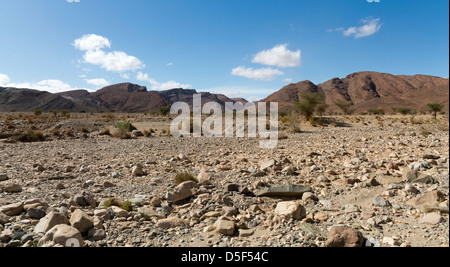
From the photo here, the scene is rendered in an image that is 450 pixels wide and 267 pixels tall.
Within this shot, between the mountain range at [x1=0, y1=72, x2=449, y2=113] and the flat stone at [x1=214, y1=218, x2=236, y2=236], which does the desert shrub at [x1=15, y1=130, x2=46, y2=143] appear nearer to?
the flat stone at [x1=214, y1=218, x2=236, y2=236]

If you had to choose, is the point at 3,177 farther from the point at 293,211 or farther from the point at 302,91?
the point at 302,91

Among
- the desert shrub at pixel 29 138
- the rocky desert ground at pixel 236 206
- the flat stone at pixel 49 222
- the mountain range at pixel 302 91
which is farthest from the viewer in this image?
the mountain range at pixel 302 91

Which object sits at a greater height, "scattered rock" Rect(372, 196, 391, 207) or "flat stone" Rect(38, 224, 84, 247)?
"scattered rock" Rect(372, 196, 391, 207)

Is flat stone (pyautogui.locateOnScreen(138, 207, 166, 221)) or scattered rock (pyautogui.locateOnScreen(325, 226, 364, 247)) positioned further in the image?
flat stone (pyautogui.locateOnScreen(138, 207, 166, 221))

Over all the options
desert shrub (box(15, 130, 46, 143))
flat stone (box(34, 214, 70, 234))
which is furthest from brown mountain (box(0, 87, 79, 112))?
flat stone (box(34, 214, 70, 234))

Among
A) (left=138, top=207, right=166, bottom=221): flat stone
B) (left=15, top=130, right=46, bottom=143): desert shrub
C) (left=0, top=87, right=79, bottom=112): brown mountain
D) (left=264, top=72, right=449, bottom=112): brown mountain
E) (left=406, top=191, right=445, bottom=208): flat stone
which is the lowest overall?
(left=138, top=207, right=166, bottom=221): flat stone

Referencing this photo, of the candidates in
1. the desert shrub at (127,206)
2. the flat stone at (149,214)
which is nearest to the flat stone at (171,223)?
the flat stone at (149,214)

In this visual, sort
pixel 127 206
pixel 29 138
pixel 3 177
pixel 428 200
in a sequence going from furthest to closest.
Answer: pixel 29 138
pixel 3 177
pixel 127 206
pixel 428 200

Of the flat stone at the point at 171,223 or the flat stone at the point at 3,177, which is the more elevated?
the flat stone at the point at 3,177

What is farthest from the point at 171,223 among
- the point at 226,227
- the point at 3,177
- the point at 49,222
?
the point at 3,177

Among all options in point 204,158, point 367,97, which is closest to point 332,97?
point 367,97

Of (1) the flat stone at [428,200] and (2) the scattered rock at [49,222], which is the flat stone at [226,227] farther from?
(1) the flat stone at [428,200]
